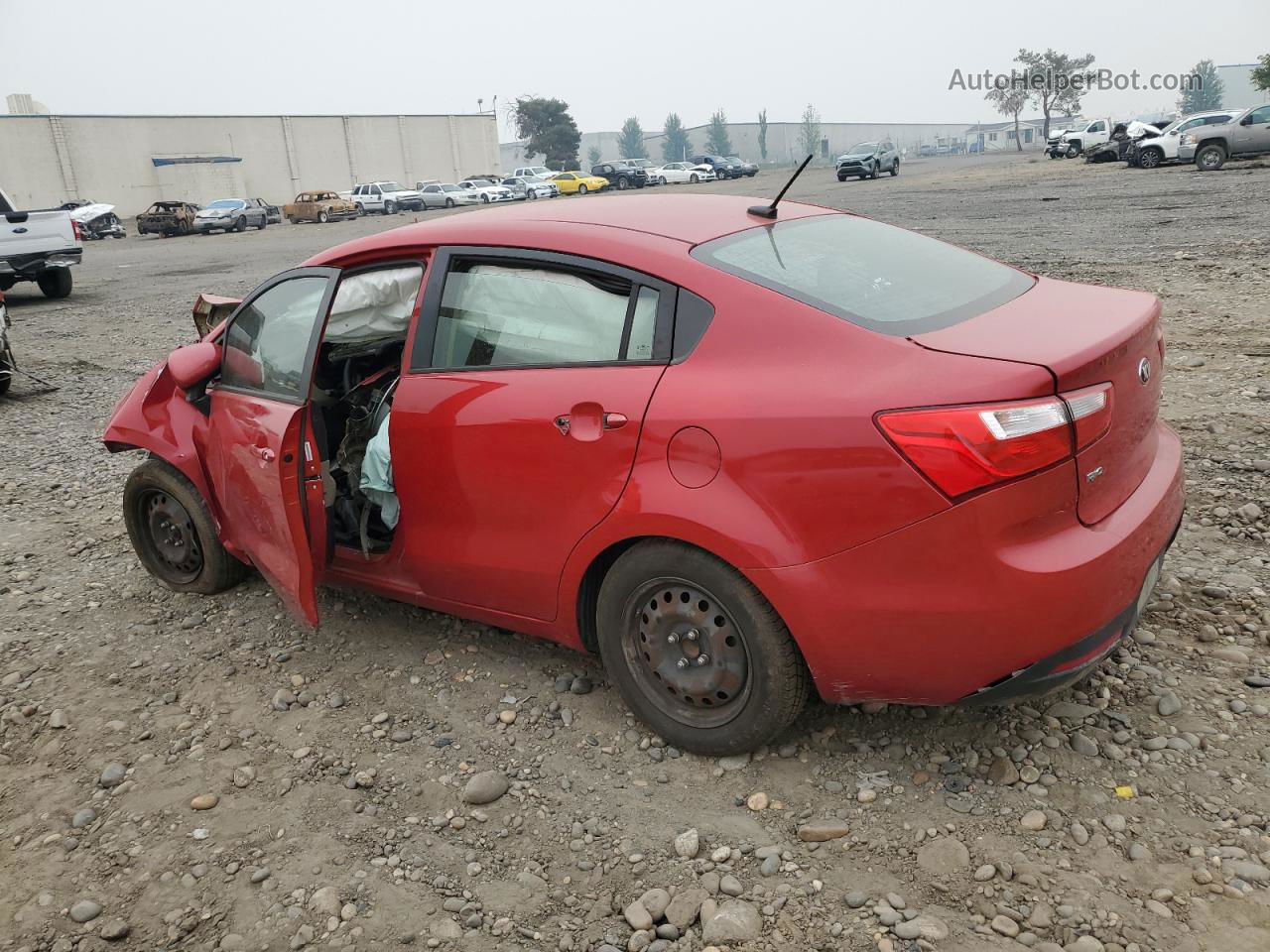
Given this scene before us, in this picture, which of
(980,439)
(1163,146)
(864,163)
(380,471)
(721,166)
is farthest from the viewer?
(721,166)

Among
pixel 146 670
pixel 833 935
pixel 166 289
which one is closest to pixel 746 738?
pixel 833 935

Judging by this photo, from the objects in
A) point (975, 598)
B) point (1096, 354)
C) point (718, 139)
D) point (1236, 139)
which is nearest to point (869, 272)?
point (1096, 354)

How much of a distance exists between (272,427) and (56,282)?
1592 centimetres

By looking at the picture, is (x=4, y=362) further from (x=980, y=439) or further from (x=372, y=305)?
(x=980, y=439)

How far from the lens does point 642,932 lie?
2.44m

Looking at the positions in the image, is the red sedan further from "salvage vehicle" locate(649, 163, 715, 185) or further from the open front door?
"salvage vehicle" locate(649, 163, 715, 185)

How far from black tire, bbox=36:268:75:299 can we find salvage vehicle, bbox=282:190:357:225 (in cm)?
2914

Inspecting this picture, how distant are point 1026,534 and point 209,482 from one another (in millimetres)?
3343

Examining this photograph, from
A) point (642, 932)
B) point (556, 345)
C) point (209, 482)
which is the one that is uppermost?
point (556, 345)

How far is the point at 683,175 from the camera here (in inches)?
2211

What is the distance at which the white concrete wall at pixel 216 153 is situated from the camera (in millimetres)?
60219

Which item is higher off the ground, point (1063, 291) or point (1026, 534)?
point (1063, 291)

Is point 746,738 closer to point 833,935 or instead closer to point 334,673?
point 833,935

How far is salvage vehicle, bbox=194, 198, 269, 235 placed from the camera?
4131cm
